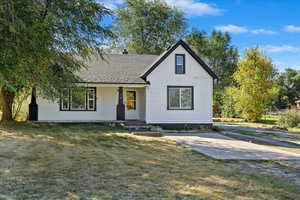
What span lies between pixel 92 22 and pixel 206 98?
9785 millimetres

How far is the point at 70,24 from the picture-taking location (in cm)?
904

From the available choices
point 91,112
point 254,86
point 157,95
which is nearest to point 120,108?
point 91,112

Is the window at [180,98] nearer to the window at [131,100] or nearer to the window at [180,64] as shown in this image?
the window at [180,64]

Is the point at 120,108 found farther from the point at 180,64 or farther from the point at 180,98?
the point at 180,64

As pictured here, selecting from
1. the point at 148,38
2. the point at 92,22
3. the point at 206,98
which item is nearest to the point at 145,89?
the point at 206,98

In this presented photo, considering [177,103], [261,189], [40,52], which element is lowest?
[261,189]

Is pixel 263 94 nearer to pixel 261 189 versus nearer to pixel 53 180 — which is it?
pixel 261 189

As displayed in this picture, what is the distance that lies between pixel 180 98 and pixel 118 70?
14.9 feet

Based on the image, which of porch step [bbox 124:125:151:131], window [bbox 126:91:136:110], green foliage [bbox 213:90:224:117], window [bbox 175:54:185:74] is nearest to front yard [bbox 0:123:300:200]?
porch step [bbox 124:125:151:131]

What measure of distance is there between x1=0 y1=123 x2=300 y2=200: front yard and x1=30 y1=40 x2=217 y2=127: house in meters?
6.43

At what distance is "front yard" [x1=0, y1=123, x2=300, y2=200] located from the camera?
478 centimetres

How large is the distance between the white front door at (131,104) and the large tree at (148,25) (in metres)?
18.2

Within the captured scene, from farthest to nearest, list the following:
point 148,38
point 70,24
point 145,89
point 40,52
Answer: point 148,38 → point 145,89 → point 70,24 → point 40,52

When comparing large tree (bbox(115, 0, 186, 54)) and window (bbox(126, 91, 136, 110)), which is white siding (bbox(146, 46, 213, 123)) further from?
large tree (bbox(115, 0, 186, 54))
